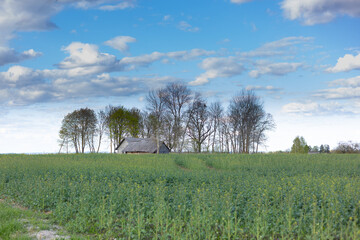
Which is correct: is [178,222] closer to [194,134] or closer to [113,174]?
[113,174]

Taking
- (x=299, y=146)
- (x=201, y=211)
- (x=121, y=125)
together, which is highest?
(x=121, y=125)

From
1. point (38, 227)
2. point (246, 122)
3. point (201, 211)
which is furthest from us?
point (246, 122)

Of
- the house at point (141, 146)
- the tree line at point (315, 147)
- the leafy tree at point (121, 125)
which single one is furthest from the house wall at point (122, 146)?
the tree line at point (315, 147)

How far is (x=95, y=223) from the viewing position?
25.5 ft

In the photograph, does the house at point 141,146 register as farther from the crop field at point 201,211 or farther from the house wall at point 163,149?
the crop field at point 201,211

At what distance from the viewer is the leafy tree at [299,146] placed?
2472 inches

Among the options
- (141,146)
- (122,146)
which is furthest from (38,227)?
(122,146)

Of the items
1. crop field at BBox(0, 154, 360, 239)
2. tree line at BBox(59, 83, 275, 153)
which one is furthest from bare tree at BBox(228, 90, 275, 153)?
crop field at BBox(0, 154, 360, 239)

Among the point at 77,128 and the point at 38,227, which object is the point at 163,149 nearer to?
the point at 77,128

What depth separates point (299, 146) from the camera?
64688mm

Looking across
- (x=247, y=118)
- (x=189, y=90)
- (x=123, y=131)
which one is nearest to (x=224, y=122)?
(x=247, y=118)

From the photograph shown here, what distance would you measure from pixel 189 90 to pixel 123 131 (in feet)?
54.9

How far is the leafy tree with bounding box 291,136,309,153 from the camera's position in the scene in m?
62.8

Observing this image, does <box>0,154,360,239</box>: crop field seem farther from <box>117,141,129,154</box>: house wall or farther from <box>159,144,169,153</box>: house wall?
<box>117,141,129,154</box>: house wall
